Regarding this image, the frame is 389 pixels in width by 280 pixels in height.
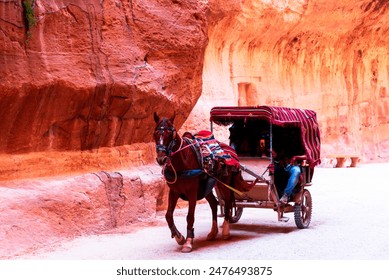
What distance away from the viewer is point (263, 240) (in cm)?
902

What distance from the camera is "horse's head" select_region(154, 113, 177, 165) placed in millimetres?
7594

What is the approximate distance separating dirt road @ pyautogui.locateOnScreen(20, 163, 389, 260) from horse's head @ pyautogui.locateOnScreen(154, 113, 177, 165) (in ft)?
4.64

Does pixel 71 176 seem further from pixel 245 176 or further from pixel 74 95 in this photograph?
pixel 245 176

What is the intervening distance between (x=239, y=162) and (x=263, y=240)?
58.7 inches

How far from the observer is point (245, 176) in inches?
397

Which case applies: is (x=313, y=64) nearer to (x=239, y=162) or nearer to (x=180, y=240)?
(x=239, y=162)

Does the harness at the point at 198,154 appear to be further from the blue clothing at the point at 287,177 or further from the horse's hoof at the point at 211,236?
the blue clothing at the point at 287,177

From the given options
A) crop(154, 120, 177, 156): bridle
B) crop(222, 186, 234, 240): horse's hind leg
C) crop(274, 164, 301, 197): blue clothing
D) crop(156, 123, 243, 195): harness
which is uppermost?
crop(154, 120, 177, 156): bridle

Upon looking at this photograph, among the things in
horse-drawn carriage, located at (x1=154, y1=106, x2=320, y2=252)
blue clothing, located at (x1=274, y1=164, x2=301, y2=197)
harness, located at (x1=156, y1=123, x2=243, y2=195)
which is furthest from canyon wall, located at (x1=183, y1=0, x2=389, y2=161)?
harness, located at (x1=156, y1=123, x2=243, y2=195)

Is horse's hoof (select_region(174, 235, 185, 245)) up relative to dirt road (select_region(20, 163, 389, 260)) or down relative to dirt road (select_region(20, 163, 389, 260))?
up

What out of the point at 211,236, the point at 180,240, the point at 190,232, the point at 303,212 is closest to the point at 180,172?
the point at 190,232

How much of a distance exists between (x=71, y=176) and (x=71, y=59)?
206cm

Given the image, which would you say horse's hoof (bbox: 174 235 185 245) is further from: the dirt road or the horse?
the dirt road

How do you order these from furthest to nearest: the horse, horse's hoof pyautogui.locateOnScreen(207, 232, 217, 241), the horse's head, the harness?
1. horse's hoof pyautogui.locateOnScreen(207, 232, 217, 241)
2. the harness
3. the horse
4. the horse's head
